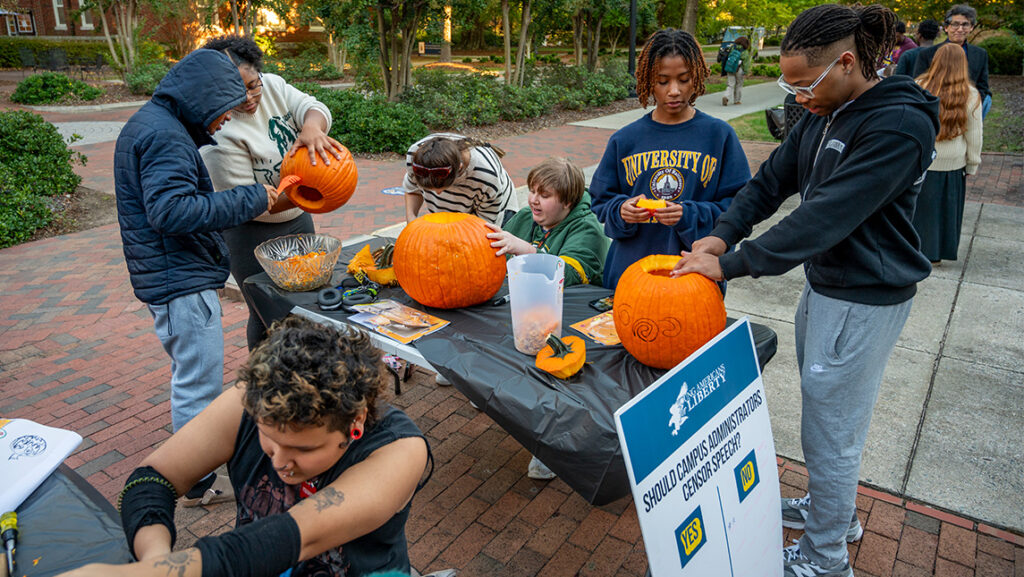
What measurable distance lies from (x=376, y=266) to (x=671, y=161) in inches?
55.3

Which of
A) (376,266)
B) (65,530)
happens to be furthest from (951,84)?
(65,530)

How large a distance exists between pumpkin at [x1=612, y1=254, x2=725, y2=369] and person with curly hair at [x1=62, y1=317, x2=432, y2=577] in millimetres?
863

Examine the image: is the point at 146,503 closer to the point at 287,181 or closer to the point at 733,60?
the point at 287,181

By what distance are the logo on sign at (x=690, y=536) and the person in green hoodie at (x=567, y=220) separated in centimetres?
149

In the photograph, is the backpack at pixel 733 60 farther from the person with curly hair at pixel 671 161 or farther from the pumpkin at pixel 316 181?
the pumpkin at pixel 316 181

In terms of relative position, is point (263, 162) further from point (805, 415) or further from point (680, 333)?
point (805, 415)

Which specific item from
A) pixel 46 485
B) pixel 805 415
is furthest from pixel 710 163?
pixel 46 485

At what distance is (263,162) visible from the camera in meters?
3.13

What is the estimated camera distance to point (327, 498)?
1.39 m

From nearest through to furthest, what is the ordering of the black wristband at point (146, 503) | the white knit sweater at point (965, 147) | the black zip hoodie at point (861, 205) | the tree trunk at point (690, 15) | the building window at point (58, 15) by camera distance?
1. the black wristband at point (146, 503)
2. the black zip hoodie at point (861, 205)
3. the white knit sweater at point (965, 147)
4. the tree trunk at point (690, 15)
5. the building window at point (58, 15)

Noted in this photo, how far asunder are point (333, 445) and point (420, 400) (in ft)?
7.95

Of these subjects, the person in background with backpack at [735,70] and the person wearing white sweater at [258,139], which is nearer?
the person wearing white sweater at [258,139]

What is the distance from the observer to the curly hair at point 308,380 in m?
1.36

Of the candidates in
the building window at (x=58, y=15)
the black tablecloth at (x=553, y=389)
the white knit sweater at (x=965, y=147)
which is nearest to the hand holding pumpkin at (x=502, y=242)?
the black tablecloth at (x=553, y=389)
